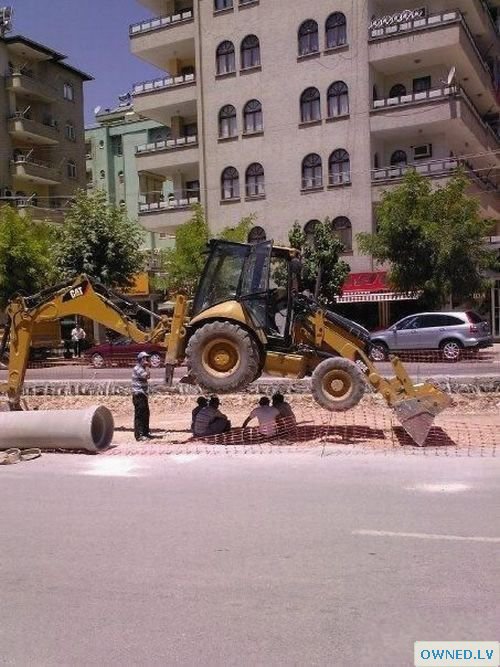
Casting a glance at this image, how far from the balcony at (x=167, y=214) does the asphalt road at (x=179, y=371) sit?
1387cm

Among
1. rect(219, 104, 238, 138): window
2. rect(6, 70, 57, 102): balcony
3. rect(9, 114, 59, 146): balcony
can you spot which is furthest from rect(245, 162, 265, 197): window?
rect(6, 70, 57, 102): balcony

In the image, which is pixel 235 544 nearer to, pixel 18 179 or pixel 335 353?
pixel 335 353

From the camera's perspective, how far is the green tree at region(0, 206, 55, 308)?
32.7 meters

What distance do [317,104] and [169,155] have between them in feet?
30.6

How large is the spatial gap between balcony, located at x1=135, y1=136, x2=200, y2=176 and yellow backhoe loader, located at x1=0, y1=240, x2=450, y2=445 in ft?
98.3

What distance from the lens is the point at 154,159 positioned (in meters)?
41.7

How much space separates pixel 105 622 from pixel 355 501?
373cm

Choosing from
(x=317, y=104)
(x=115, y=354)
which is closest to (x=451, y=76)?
(x=317, y=104)

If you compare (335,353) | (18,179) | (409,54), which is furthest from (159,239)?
(335,353)

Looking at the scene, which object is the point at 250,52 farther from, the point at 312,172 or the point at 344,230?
the point at 344,230

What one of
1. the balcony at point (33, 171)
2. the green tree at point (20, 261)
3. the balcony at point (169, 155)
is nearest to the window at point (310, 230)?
the balcony at point (169, 155)

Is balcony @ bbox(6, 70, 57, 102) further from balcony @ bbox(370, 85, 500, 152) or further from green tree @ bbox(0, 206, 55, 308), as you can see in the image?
balcony @ bbox(370, 85, 500, 152)

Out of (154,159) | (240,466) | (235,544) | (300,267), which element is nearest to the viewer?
(235,544)

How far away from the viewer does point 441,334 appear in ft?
84.4
